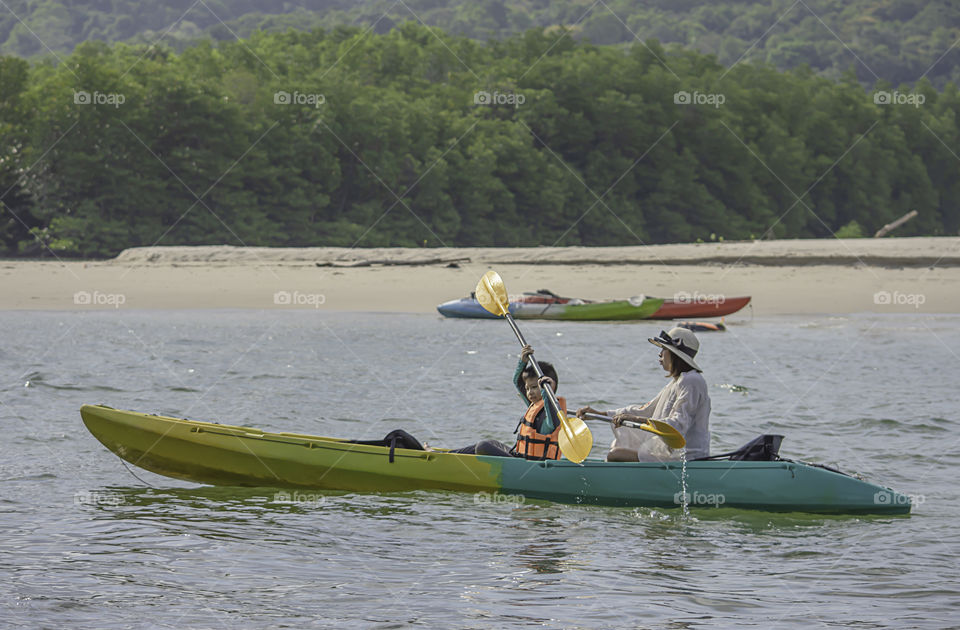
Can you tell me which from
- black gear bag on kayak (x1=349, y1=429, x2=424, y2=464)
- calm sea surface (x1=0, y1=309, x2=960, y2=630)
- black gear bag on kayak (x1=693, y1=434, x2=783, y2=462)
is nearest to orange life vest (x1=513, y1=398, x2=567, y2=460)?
calm sea surface (x1=0, y1=309, x2=960, y2=630)

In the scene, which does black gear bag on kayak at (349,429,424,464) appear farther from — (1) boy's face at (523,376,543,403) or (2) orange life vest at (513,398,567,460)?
(1) boy's face at (523,376,543,403)

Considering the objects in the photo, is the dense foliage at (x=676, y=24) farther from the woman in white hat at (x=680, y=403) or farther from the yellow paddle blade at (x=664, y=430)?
the yellow paddle blade at (x=664, y=430)

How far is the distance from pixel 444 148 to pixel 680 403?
107 ft

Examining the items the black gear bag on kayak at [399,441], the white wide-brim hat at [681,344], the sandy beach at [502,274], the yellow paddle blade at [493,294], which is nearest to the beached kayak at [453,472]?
the black gear bag on kayak at [399,441]

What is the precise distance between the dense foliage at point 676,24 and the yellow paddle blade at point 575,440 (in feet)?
339

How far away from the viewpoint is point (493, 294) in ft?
31.8

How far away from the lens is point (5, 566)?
20.9 ft

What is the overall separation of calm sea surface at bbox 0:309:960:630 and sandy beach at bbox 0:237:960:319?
6.49 m

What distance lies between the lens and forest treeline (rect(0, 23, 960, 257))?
108ft

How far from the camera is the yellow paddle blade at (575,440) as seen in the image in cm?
748

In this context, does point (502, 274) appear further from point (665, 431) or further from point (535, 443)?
point (665, 431)

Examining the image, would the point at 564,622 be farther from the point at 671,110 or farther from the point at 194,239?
the point at 671,110

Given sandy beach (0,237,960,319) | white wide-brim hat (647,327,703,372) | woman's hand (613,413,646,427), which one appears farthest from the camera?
sandy beach (0,237,960,319)

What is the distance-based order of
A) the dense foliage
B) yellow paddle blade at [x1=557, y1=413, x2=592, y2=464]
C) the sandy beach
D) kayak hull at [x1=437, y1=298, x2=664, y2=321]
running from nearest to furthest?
yellow paddle blade at [x1=557, y1=413, x2=592, y2=464] < kayak hull at [x1=437, y1=298, x2=664, y2=321] < the sandy beach < the dense foliage
